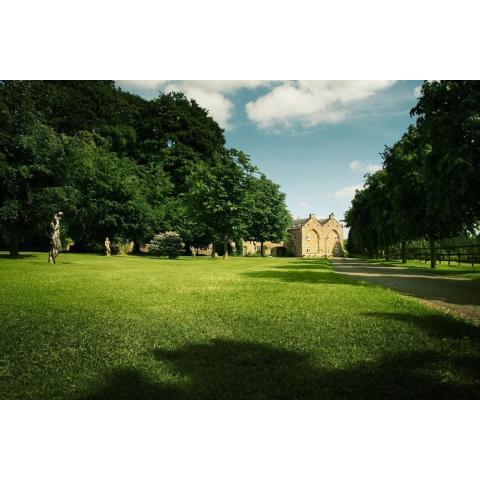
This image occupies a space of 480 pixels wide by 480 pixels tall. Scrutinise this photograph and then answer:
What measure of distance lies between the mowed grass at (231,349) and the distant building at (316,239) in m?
41.9

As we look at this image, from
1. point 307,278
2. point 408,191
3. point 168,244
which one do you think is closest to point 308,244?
point 168,244

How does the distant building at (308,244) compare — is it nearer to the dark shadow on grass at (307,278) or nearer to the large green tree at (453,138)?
the dark shadow on grass at (307,278)

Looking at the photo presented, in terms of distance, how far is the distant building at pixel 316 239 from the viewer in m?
51.4

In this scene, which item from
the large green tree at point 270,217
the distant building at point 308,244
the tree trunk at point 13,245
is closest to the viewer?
the tree trunk at point 13,245

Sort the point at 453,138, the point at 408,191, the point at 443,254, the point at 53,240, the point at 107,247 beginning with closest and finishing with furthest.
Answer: the point at 453,138
the point at 53,240
the point at 408,191
the point at 443,254
the point at 107,247

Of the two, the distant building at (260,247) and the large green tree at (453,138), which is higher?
the large green tree at (453,138)

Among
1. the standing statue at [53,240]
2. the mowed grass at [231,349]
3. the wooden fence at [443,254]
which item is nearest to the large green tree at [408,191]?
the wooden fence at [443,254]

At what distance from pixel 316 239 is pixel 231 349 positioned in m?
54.7

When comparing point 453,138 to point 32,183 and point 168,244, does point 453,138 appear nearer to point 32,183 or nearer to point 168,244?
point 32,183

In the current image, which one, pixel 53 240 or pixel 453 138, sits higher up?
pixel 453 138

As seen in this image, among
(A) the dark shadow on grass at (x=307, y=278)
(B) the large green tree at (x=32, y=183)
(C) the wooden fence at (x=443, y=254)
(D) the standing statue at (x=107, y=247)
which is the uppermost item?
(B) the large green tree at (x=32, y=183)

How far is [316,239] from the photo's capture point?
58.0m
